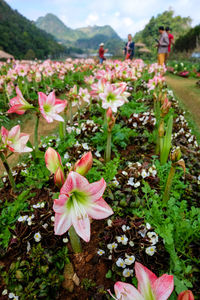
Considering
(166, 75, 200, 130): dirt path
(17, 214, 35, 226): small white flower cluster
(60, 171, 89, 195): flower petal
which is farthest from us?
(166, 75, 200, 130): dirt path

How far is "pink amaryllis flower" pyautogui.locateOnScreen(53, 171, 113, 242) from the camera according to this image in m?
0.95

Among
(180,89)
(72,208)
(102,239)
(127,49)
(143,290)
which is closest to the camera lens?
(143,290)

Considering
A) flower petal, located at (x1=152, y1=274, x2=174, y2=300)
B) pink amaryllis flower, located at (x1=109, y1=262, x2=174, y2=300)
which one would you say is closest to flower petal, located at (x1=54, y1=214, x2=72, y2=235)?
pink amaryllis flower, located at (x1=109, y1=262, x2=174, y2=300)

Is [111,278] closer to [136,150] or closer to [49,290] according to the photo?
[49,290]

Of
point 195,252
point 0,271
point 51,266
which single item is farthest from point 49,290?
point 195,252

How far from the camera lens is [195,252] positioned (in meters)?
1.49

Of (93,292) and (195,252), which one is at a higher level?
(195,252)

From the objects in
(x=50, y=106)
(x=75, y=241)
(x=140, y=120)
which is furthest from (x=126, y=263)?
(x=140, y=120)

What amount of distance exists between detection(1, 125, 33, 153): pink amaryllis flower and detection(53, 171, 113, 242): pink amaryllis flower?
36.9 inches

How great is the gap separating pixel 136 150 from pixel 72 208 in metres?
2.03

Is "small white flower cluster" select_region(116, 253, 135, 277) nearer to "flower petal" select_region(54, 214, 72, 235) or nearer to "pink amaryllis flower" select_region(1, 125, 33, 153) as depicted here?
"flower petal" select_region(54, 214, 72, 235)

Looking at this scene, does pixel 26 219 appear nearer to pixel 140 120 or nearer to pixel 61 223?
pixel 61 223

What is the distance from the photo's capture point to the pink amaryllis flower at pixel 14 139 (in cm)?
176

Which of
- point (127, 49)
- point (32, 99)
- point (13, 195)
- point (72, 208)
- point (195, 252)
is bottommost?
point (195, 252)
